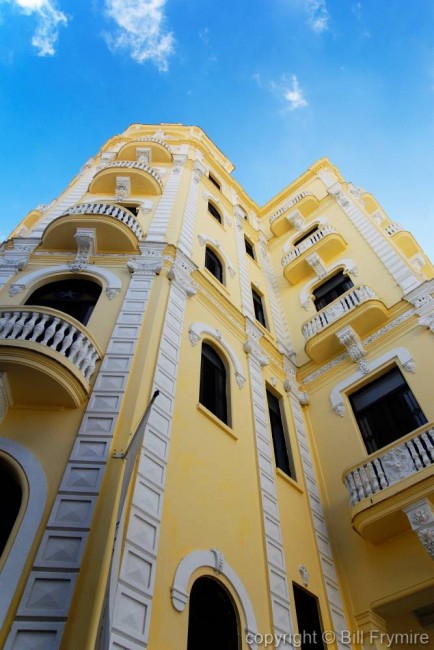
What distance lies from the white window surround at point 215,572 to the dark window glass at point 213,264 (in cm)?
896

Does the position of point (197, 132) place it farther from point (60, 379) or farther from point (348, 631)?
point (348, 631)

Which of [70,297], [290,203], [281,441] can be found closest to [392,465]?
[281,441]

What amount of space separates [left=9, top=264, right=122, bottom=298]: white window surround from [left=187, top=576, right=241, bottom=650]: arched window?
19.3ft

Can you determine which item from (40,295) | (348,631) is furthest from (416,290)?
(40,295)

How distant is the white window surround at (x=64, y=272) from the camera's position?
10.0 metres

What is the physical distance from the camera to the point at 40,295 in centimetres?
1028

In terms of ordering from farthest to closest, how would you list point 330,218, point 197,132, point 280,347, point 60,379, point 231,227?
point 197,132 → point 330,218 → point 231,227 → point 280,347 → point 60,379

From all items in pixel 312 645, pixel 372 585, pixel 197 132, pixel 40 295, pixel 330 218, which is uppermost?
pixel 197 132

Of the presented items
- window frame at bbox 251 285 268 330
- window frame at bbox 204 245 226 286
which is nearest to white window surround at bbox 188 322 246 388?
window frame at bbox 204 245 226 286

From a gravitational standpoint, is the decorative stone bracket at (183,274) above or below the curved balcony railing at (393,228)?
below

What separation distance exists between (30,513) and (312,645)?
203 inches

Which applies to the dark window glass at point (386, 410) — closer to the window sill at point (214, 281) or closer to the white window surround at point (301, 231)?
the window sill at point (214, 281)

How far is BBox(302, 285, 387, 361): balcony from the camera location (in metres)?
12.8

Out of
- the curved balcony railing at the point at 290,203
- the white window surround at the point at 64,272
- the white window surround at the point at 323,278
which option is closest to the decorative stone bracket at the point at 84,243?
the white window surround at the point at 64,272
